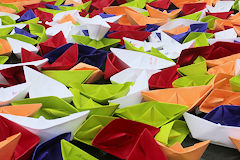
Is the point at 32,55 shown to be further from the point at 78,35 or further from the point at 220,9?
the point at 220,9

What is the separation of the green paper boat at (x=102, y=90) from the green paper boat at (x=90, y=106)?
1 cm

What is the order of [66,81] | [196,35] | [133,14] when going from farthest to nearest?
[133,14] → [196,35] → [66,81]

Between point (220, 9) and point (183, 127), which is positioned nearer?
point (183, 127)

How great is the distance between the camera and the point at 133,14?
34.9 inches

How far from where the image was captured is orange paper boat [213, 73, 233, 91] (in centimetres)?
52

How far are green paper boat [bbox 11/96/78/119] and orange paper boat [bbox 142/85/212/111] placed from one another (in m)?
0.13

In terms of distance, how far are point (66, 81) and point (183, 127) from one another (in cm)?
24

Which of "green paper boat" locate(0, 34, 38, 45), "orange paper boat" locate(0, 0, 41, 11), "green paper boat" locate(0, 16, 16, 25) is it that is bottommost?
"orange paper boat" locate(0, 0, 41, 11)

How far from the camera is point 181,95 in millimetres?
492

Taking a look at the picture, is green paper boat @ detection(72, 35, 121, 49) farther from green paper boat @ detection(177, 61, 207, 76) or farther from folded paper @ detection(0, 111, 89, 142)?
folded paper @ detection(0, 111, 89, 142)

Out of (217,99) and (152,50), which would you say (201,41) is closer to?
(152,50)

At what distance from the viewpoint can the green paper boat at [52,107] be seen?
45 centimetres

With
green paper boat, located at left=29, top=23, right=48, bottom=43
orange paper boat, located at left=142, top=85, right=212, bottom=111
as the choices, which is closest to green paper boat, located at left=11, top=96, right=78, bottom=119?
orange paper boat, located at left=142, top=85, right=212, bottom=111

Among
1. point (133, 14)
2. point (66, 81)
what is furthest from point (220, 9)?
point (66, 81)
